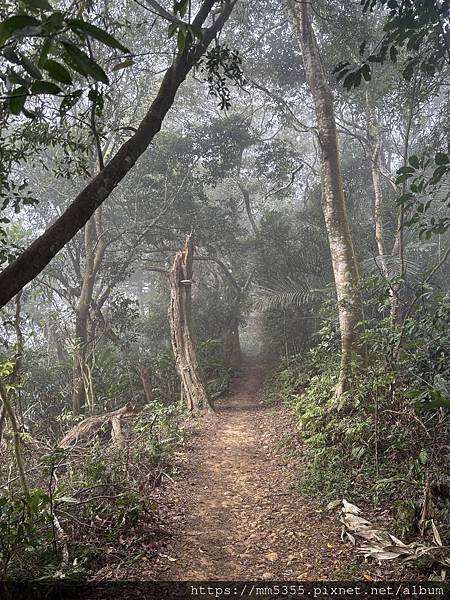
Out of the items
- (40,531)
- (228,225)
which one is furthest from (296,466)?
(228,225)

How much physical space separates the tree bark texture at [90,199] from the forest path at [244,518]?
2.61 metres

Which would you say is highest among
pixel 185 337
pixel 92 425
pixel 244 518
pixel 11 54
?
pixel 11 54

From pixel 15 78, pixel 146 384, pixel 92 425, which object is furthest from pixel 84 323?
pixel 15 78

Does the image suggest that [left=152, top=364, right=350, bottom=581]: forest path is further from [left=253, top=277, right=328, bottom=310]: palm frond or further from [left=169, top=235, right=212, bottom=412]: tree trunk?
[left=253, top=277, right=328, bottom=310]: palm frond

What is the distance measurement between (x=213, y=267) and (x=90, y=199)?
52.9ft

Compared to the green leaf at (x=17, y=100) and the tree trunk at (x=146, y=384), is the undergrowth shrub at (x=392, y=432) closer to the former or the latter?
the green leaf at (x=17, y=100)

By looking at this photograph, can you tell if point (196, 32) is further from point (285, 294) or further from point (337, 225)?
point (285, 294)

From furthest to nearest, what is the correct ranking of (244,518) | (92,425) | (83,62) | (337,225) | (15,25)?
(92,425) → (337,225) → (244,518) → (83,62) → (15,25)

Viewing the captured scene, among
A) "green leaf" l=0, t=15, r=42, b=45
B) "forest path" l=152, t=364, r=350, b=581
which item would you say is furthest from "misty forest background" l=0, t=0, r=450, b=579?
"forest path" l=152, t=364, r=350, b=581

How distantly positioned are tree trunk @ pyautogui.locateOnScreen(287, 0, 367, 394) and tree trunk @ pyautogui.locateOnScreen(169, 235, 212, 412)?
3.50 meters

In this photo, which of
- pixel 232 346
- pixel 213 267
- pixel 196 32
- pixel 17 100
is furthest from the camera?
pixel 213 267

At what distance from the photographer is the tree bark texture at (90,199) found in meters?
2.36

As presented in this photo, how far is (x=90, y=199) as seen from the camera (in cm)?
272

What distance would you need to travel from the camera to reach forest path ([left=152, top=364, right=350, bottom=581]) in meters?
3.58
